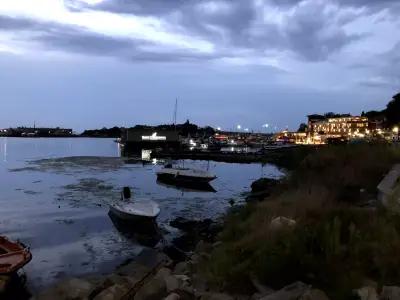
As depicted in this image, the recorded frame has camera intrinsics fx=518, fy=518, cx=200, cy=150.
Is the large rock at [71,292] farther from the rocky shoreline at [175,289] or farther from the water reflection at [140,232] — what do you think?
the water reflection at [140,232]

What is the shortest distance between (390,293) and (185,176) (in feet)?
179

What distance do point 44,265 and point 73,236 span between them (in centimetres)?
657

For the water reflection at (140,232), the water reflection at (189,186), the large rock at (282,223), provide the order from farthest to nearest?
the water reflection at (189,186)
the water reflection at (140,232)
the large rock at (282,223)

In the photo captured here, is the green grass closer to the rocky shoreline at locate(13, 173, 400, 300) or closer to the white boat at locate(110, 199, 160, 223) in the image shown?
the rocky shoreline at locate(13, 173, 400, 300)

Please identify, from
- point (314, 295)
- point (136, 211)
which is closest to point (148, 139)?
point (136, 211)

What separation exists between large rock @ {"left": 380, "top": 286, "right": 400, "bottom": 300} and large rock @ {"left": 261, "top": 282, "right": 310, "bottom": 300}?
1170 mm

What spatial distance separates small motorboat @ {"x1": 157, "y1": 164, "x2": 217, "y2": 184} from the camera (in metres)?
61.1

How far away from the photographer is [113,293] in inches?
500

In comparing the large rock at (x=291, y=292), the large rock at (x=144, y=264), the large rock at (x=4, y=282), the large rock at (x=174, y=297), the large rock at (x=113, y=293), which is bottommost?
the large rock at (x=4, y=282)

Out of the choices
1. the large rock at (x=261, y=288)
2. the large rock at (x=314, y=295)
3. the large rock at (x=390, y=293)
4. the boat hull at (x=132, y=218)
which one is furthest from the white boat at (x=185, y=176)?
the large rock at (x=390, y=293)

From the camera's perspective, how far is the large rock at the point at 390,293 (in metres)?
7.79

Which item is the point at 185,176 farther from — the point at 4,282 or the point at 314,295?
the point at 314,295

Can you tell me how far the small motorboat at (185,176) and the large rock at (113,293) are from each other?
157 feet

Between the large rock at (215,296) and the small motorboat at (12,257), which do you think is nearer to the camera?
the large rock at (215,296)
